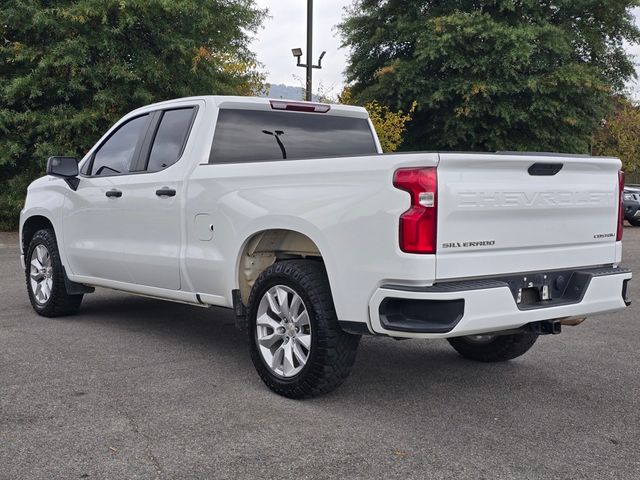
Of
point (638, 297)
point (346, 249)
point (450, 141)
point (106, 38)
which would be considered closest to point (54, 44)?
point (106, 38)

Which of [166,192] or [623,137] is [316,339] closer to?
[166,192]

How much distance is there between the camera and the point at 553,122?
23.8m

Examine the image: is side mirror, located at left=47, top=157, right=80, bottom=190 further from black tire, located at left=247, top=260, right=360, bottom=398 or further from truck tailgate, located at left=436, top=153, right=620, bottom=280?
truck tailgate, located at left=436, top=153, right=620, bottom=280

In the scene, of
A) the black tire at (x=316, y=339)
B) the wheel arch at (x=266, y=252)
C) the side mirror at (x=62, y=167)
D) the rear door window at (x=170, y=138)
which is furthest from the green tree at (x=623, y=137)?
the black tire at (x=316, y=339)

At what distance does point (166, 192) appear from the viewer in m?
5.41

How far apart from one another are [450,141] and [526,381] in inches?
752

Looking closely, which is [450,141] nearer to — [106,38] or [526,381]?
[106,38]

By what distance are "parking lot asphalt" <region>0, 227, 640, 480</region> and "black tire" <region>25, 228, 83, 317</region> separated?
48 centimetres

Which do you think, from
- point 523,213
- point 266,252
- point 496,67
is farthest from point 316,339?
point 496,67

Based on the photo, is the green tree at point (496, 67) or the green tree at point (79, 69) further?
the green tree at point (496, 67)

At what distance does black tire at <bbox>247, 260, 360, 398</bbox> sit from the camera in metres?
4.20

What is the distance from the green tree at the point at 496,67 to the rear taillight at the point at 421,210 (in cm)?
1917

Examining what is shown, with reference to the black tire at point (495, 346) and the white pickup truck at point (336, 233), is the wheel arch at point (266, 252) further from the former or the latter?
the black tire at point (495, 346)

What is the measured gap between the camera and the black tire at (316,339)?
4.20 meters
